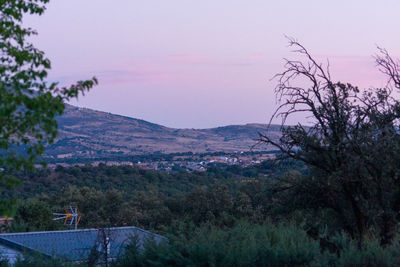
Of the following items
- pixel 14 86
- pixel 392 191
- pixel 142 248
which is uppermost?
pixel 14 86

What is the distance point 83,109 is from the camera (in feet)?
374

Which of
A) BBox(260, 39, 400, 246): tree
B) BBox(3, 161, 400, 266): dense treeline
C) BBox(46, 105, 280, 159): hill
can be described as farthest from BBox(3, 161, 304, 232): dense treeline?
BBox(46, 105, 280, 159): hill

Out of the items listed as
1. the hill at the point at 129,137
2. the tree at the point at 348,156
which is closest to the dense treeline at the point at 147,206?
the tree at the point at 348,156

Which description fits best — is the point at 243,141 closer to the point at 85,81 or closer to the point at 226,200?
the point at 226,200

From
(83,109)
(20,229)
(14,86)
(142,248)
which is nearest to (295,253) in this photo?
(142,248)

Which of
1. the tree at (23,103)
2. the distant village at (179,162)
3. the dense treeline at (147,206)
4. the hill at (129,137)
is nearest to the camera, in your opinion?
the tree at (23,103)

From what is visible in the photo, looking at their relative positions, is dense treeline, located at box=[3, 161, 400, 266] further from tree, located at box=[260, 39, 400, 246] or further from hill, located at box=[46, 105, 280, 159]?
hill, located at box=[46, 105, 280, 159]

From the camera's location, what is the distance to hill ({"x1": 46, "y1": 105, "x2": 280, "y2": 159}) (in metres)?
89.8

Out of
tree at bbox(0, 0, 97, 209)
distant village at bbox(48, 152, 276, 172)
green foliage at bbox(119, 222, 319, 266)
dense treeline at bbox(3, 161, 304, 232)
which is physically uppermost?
tree at bbox(0, 0, 97, 209)

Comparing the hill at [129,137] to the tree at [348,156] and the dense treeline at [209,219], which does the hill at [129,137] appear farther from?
the tree at [348,156]

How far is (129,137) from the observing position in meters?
105

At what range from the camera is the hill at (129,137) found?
89.8 metres

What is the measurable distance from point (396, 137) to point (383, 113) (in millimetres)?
1192

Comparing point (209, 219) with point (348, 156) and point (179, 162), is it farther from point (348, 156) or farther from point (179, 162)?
point (179, 162)
